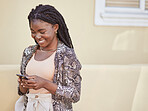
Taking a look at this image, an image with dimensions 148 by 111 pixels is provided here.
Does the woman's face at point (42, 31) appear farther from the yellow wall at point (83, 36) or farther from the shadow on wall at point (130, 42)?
the shadow on wall at point (130, 42)

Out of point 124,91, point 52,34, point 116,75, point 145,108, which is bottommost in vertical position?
point 145,108

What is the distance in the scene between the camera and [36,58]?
1900 mm

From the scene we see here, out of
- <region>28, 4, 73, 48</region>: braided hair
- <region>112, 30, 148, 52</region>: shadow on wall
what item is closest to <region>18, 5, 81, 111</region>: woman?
<region>28, 4, 73, 48</region>: braided hair

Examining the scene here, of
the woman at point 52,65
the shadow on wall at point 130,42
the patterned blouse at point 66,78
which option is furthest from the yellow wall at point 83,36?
the patterned blouse at point 66,78

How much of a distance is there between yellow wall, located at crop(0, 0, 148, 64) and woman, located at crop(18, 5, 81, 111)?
1.07 metres

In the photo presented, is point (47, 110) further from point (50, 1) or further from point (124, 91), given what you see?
point (50, 1)

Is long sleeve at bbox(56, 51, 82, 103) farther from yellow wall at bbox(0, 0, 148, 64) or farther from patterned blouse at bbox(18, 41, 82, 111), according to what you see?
yellow wall at bbox(0, 0, 148, 64)

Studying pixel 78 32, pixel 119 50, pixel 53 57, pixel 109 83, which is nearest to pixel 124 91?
pixel 109 83

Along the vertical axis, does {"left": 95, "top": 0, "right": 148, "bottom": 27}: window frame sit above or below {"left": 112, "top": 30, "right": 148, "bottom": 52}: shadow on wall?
above

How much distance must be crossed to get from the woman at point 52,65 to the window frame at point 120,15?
1245 millimetres

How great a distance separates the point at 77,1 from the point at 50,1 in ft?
1.07

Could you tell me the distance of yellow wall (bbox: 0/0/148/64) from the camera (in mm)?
2873

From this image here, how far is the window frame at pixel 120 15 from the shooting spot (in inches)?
120

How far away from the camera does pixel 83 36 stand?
10.1 ft
